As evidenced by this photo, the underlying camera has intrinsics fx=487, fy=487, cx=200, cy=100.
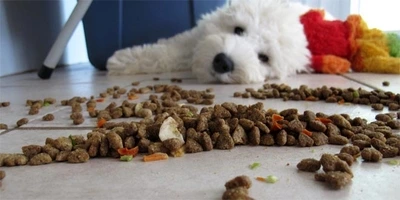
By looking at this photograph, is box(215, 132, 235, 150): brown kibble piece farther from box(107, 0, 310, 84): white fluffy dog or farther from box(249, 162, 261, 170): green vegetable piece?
box(107, 0, 310, 84): white fluffy dog

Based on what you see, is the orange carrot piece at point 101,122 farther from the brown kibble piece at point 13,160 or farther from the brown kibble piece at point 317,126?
the brown kibble piece at point 317,126

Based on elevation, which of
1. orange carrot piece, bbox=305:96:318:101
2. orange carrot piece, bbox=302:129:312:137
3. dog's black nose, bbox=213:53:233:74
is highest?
dog's black nose, bbox=213:53:233:74

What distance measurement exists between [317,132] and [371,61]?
1101 mm

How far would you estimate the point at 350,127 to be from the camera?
0.71 meters

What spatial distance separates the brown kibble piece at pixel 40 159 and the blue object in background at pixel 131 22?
1385 mm

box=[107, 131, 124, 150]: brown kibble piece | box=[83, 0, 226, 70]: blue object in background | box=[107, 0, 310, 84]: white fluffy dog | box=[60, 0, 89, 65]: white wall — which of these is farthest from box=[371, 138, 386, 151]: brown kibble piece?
box=[60, 0, 89, 65]: white wall

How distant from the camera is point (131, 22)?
194cm

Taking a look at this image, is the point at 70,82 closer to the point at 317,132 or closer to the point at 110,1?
the point at 110,1

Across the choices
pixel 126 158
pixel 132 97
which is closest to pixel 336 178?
pixel 126 158

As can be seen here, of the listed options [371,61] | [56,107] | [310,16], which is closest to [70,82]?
[56,107]

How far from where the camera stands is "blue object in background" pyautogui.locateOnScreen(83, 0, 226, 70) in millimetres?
1918

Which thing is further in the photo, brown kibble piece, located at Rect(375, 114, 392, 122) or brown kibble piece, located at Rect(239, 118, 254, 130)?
brown kibble piece, located at Rect(375, 114, 392, 122)

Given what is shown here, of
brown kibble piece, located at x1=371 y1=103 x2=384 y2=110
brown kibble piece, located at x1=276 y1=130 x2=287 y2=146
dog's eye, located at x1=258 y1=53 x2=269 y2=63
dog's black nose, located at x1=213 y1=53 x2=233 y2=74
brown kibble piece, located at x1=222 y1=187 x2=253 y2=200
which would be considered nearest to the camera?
brown kibble piece, located at x1=222 y1=187 x2=253 y2=200

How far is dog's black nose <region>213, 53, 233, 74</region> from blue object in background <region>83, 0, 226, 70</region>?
58 centimetres
